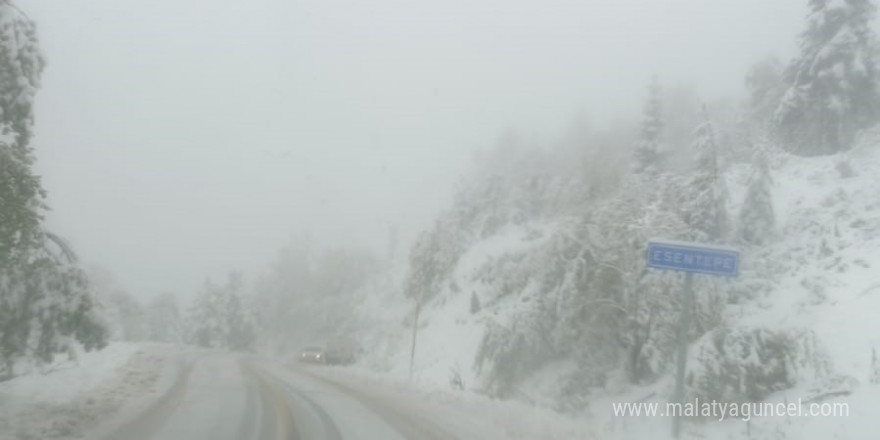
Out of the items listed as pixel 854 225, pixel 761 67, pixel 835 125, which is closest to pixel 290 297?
pixel 761 67

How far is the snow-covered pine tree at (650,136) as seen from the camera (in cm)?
3756

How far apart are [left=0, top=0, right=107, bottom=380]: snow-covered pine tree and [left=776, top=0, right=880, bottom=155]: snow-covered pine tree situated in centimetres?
2775

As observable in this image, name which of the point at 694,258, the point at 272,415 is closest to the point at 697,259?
the point at 694,258

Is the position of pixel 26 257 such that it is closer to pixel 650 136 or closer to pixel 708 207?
pixel 708 207

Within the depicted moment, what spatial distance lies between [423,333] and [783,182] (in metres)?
25.4

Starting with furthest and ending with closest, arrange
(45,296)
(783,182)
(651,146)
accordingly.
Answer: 1. (651,146)
2. (783,182)
3. (45,296)

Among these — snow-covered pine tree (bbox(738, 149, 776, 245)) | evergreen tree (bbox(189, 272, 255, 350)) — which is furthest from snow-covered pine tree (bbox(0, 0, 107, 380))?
evergreen tree (bbox(189, 272, 255, 350))

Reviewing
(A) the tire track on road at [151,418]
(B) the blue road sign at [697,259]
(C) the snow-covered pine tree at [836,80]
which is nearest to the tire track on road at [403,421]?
(A) the tire track on road at [151,418]

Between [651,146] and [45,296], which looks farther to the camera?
[651,146]

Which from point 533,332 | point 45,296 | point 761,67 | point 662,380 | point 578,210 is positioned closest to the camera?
point 45,296

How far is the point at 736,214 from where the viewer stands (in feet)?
73.5

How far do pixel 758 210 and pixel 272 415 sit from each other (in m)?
14.7

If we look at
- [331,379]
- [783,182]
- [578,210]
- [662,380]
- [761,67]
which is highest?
[761,67]

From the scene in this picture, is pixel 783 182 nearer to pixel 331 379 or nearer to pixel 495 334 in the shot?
pixel 495 334
